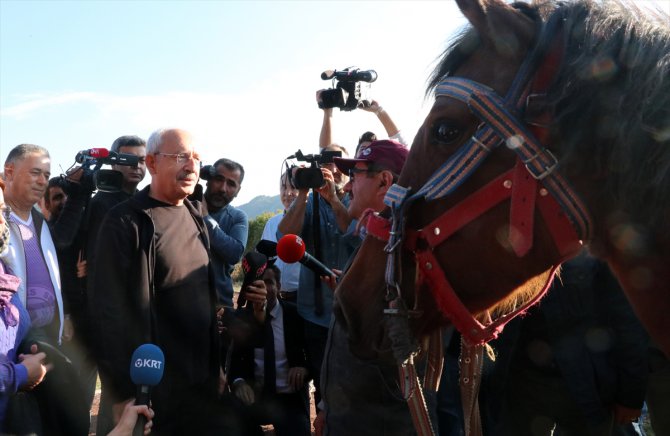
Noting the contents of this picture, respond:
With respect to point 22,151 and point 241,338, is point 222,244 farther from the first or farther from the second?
point 22,151

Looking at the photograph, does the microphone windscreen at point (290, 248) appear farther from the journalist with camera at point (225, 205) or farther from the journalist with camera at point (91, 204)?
the journalist with camera at point (91, 204)

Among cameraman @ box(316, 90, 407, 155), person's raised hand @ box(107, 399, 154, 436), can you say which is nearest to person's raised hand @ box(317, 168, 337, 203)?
cameraman @ box(316, 90, 407, 155)

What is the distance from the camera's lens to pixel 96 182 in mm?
5027

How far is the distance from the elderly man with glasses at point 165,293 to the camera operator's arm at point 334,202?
3.20 feet

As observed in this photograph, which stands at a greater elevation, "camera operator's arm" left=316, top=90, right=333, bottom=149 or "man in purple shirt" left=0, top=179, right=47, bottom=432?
"camera operator's arm" left=316, top=90, right=333, bottom=149

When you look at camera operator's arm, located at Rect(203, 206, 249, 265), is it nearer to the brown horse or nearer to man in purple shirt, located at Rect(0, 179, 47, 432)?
man in purple shirt, located at Rect(0, 179, 47, 432)

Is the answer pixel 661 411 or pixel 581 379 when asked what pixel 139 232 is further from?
pixel 661 411

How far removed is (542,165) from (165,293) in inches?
103

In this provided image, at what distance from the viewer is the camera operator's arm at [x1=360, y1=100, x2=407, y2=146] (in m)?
5.32

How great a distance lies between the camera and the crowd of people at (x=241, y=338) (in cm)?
343

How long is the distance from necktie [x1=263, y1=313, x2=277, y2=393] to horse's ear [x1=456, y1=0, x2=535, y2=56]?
3.45 meters

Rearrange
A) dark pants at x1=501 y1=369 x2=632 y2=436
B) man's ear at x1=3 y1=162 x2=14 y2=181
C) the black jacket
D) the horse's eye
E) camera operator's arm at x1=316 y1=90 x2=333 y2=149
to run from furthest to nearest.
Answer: camera operator's arm at x1=316 y1=90 x2=333 y2=149
man's ear at x1=3 y1=162 x2=14 y2=181
dark pants at x1=501 y1=369 x2=632 y2=436
the black jacket
the horse's eye

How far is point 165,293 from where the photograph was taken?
3818mm

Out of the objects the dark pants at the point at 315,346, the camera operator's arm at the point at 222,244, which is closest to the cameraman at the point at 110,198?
the camera operator's arm at the point at 222,244
